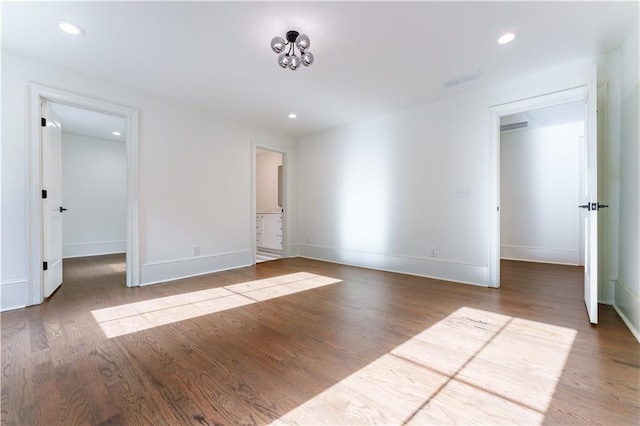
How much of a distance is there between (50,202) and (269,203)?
4499 mm

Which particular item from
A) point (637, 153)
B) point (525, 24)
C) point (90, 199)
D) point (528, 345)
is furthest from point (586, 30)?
point (90, 199)

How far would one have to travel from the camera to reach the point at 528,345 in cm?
185

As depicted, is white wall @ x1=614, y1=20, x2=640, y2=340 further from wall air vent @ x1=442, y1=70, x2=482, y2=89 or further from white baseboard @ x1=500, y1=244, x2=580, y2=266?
white baseboard @ x1=500, y1=244, x2=580, y2=266

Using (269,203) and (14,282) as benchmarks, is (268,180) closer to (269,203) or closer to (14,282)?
(269,203)

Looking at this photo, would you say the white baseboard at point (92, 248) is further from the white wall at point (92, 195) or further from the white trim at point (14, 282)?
the white trim at point (14, 282)

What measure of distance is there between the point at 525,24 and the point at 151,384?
360cm

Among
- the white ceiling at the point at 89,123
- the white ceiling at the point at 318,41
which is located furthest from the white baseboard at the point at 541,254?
the white ceiling at the point at 89,123

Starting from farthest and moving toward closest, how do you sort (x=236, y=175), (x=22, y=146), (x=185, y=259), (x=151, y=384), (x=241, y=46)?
(x=236, y=175) → (x=185, y=259) → (x=22, y=146) → (x=241, y=46) → (x=151, y=384)

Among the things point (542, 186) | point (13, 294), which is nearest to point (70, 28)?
point (13, 294)

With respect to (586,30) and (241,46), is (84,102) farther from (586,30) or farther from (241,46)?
(586,30)

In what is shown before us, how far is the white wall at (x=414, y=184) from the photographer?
337cm

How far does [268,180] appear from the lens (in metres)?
7.25

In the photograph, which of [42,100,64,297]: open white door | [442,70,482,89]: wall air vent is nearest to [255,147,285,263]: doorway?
[42,100,64,297]: open white door

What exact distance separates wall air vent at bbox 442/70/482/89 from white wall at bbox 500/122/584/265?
9.67 feet
